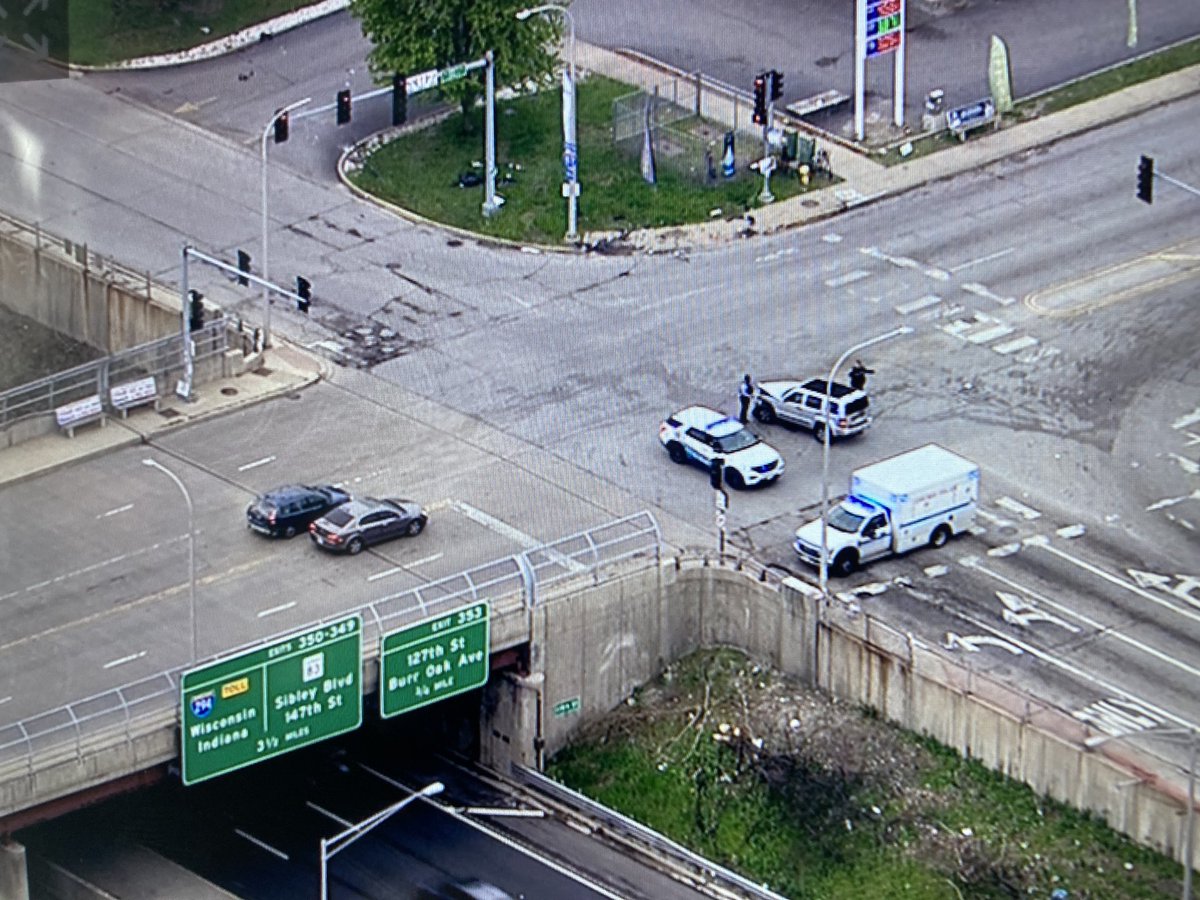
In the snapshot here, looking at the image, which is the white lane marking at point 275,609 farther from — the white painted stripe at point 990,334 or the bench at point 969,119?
the bench at point 969,119

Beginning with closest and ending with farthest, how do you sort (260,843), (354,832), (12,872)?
(354,832), (12,872), (260,843)

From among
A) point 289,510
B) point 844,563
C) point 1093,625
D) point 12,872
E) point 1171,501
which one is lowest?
point 12,872

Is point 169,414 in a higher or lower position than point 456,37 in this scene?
lower

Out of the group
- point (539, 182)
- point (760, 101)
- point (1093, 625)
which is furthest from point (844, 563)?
point (539, 182)

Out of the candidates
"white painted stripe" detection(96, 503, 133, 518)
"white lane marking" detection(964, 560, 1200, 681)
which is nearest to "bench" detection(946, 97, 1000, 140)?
"white lane marking" detection(964, 560, 1200, 681)

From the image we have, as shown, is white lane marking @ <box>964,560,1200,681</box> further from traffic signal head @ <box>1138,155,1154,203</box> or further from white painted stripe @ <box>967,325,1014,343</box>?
white painted stripe @ <box>967,325,1014,343</box>

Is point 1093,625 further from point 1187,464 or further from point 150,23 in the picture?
point 150,23

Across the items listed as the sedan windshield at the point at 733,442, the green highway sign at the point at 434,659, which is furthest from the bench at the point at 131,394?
the green highway sign at the point at 434,659
